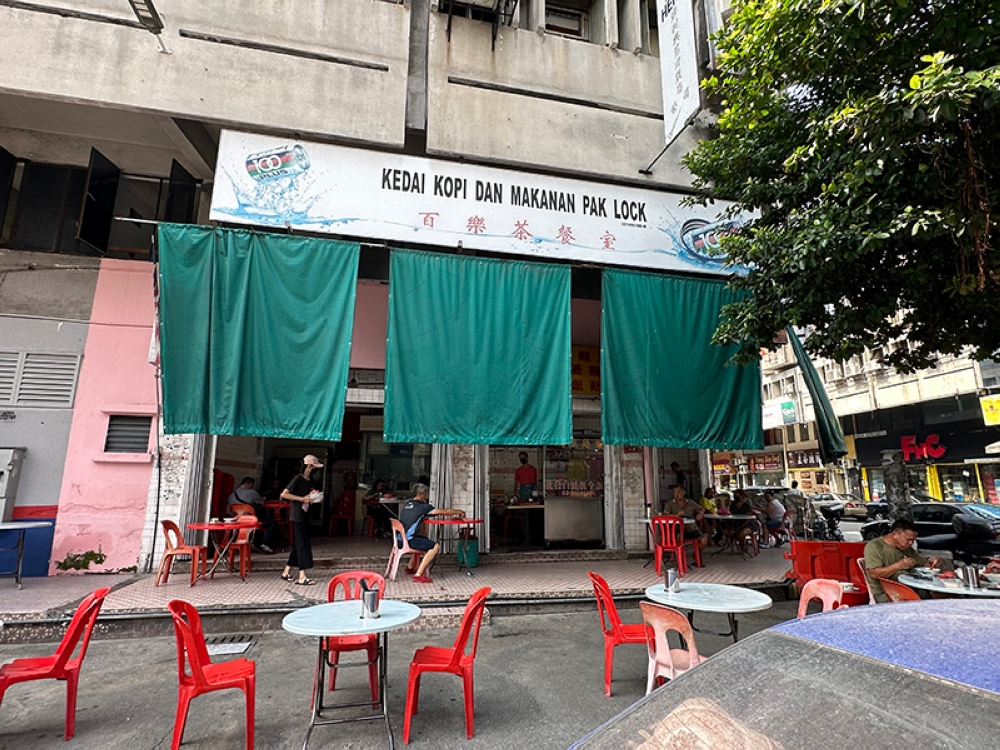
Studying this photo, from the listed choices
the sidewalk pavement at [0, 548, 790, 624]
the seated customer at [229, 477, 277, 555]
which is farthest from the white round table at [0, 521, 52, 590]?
the seated customer at [229, 477, 277, 555]

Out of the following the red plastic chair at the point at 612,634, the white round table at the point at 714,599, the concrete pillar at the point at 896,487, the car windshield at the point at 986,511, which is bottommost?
the red plastic chair at the point at 612,634

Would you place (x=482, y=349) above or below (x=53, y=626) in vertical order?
above

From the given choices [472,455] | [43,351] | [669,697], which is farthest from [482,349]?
[43,351]

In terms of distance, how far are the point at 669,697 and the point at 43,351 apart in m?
10.1

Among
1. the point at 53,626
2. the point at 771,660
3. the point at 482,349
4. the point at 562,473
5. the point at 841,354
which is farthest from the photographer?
the point at 562,473

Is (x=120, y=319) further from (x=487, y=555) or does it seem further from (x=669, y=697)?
(x=669, y=697)

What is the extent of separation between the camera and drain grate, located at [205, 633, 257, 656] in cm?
519

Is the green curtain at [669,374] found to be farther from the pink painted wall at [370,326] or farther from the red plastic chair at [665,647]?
the pink painted wall at [370,326]

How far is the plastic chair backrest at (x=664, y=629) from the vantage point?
3408 millimetres

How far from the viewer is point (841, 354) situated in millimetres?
5922

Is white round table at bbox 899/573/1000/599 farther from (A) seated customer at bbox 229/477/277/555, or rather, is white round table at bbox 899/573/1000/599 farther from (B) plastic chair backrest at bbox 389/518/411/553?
(A) seated customer at bbox 229/477/277/555

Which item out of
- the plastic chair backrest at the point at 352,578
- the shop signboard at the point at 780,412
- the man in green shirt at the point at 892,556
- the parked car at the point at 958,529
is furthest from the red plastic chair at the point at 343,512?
the shop signboard at the point at 780,412

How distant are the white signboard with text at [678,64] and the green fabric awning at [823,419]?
12.1ft

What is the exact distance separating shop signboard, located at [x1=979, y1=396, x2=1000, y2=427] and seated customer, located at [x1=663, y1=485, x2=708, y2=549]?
17.8 meters
